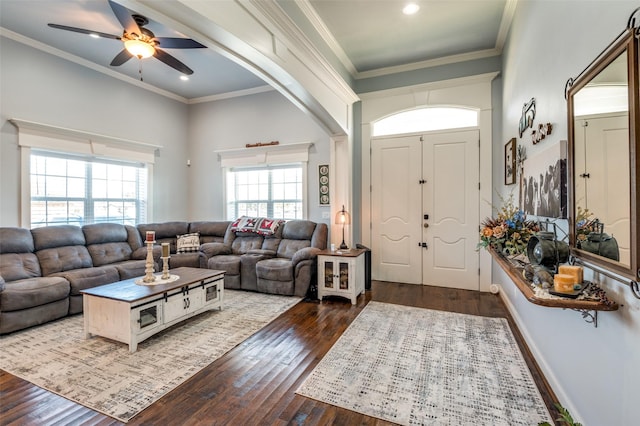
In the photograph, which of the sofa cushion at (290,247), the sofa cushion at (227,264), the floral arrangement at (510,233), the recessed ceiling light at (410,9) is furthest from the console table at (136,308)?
the recessed ceiling light at (410,9)

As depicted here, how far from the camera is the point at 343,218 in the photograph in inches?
176

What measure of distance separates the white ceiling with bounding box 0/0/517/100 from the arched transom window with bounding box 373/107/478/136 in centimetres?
73

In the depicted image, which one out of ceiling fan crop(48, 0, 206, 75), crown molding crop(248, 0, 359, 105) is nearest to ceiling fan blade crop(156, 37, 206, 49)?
ceiling fan crop(48, 0, 206, 75)

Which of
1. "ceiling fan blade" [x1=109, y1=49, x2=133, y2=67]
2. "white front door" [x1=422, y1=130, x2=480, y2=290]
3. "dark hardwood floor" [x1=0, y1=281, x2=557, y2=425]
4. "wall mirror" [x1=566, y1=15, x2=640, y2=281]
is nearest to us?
"wall mirror" [x1=566, y1=15, x2=640, y2=281]

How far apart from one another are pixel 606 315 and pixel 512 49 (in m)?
3.23

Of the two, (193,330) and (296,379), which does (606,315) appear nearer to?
(296,379)

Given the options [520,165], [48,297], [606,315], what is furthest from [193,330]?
[520,165]

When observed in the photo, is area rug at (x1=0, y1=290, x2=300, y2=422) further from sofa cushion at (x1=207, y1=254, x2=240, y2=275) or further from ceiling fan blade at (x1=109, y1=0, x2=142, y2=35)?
ceiling fan blade at (x1=109, y1=0, x2=142, y2=35)

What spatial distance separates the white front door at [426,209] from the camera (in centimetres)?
443

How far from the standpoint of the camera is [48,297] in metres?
3.18

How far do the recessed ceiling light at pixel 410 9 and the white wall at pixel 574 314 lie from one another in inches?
39.9

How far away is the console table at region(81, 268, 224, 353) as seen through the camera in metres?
2.64

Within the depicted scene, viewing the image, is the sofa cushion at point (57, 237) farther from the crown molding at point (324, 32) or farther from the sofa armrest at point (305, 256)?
the crown molding at point (324, 32)

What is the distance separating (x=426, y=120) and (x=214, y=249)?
4.04 meters
